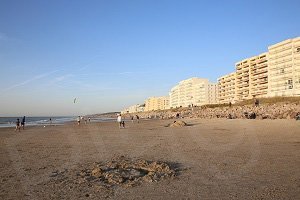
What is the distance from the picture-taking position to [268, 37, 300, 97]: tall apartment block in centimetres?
8575

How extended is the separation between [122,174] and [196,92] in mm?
163666

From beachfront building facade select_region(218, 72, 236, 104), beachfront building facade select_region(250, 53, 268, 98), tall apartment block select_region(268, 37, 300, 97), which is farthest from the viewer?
Result: beachfront building facade select_region(218, 72, 236, 104)

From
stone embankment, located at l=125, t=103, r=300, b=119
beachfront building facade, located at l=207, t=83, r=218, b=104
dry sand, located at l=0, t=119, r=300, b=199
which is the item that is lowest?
dry sand, located at l=0, t=119, r=300, b=199

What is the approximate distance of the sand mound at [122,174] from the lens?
26.3 feet

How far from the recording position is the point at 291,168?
9.27 m

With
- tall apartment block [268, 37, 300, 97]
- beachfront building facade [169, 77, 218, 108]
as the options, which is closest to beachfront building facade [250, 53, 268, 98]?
tall apartment block [268, 37, 300, 97]

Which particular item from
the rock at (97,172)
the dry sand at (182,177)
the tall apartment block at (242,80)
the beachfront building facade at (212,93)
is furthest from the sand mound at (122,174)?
the beachfront building facade at (212,93)

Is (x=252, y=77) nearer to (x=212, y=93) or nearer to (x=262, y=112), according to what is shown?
(x=212, y=93)

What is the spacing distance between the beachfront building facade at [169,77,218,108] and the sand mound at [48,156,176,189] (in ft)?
470

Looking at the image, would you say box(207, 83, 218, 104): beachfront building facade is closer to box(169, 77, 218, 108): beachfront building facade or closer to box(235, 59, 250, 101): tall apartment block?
box(169, 77, 218, 108): beachfront building facade

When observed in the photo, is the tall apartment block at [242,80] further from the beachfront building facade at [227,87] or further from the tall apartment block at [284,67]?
the tall apartment block at [284,67]

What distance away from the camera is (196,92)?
16962cm

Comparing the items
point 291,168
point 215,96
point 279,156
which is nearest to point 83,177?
point 291,168

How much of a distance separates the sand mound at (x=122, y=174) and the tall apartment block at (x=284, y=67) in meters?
81.0
